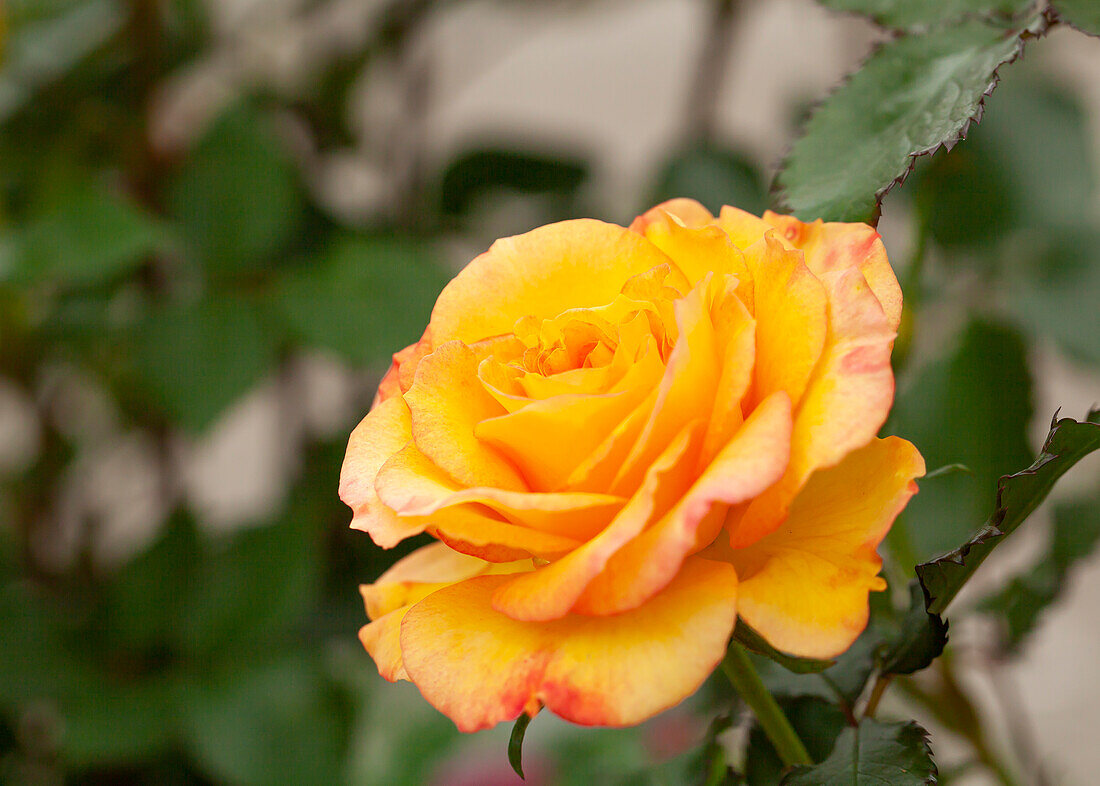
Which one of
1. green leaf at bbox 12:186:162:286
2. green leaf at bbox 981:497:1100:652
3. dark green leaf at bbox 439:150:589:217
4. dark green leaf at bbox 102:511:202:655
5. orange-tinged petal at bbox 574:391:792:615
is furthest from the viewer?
dark green leaf at bbox 439:150:589:217

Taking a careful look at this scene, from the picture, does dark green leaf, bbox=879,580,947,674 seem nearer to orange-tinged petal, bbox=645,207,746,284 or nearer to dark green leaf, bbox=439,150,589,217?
orange-tinged petal, bbox=645,207,746,284

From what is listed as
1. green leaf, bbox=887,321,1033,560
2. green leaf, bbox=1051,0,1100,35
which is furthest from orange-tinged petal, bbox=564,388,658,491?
green leaf, bbox=887,321,1033,560

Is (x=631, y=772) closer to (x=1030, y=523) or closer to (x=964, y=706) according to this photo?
(x=964, y=706)

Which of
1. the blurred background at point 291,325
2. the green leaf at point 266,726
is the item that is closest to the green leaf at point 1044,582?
the blurred background at point 291,325

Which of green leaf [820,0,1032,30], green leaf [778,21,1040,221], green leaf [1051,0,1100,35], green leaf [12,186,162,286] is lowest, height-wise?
green leaf [12,186,162,286]

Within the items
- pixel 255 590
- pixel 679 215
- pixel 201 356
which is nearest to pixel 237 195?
pixel 201 356

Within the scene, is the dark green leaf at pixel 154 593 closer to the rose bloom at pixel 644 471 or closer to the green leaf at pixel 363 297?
the green leaf at pixel 363 297

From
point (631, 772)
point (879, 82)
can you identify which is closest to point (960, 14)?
point (879, 82)
